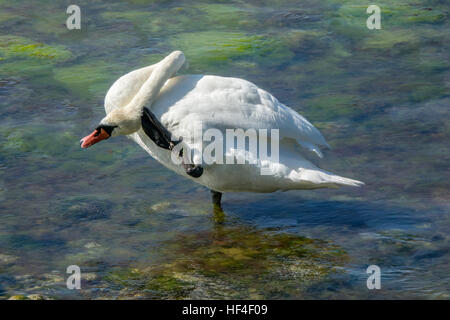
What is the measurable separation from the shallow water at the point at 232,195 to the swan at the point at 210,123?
0.54 meters

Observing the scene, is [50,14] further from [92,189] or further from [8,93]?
[92,189]

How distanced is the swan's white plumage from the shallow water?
52cm

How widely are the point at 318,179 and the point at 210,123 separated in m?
0.90

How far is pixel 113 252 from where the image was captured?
21.7 feet

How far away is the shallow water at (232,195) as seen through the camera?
20.4 ft

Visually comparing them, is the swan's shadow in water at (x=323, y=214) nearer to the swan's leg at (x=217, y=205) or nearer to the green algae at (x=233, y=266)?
the swan's leg at (x=217, y=205)

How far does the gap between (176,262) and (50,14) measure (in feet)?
23.0

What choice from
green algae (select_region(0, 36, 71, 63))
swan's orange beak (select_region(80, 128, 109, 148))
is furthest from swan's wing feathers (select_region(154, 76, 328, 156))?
green algae (select_region(0, 36, 71, 63))

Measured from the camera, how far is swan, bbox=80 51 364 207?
6387mm

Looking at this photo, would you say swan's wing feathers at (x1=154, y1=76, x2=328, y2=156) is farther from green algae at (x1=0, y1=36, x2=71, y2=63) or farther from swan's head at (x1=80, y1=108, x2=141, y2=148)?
green algae at (x1=0, y1=36, x2=71, y2=63)

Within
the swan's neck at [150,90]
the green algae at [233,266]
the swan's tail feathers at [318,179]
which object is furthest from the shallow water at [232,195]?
the swan's neck at [150,90]

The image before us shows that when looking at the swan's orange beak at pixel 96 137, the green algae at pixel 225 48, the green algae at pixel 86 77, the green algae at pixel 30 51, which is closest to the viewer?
the swan's orange beak at pixel 96 137

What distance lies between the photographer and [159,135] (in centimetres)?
631
